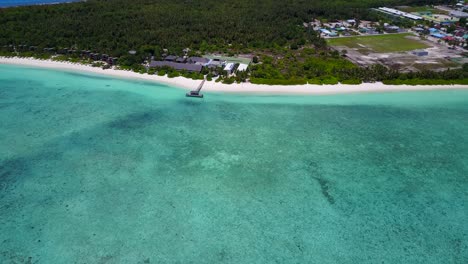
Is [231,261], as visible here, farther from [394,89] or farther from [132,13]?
[132,13]

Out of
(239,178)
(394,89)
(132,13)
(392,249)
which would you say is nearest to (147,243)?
(239,178)

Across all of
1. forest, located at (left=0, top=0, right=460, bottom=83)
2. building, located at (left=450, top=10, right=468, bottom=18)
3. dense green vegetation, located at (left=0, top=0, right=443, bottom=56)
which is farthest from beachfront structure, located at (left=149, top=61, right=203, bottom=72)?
building, located at (left=450, top=10, right=468, bottom=18)

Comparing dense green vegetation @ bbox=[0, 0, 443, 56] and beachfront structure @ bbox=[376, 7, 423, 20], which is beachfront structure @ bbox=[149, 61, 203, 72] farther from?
beachfront structure @ bbox=[376, 7, 423, 20]

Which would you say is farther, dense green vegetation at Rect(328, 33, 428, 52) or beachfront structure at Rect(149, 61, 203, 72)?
dense green vegetation at Rect(328, 33, 428, 52)

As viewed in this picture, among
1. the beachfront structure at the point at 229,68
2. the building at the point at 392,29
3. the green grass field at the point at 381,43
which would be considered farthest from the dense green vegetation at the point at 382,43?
the beachfront structure at the point at 229,68

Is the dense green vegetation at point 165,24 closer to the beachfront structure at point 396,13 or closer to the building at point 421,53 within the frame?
the beachfront structure at point 396,13
